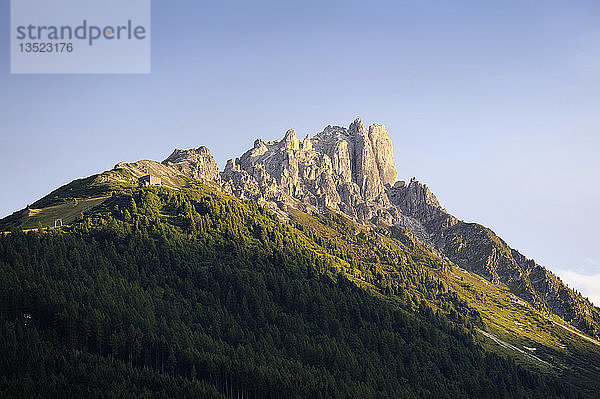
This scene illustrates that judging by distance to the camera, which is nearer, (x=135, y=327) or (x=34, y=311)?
(x=34, y=311)

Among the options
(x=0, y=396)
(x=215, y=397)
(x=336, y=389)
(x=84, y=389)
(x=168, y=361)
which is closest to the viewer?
(x=0, y=396)

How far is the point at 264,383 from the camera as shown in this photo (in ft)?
581

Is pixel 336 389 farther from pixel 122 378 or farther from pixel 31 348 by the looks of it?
pixel 31 348

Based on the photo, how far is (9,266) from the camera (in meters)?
183

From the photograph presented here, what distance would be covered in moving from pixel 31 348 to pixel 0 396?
72.0ft

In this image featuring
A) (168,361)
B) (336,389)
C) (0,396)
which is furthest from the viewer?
(336,389)

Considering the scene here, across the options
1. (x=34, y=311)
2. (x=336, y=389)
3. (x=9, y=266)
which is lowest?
(x=336, y=389)

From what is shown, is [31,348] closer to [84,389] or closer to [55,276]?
[84,389]

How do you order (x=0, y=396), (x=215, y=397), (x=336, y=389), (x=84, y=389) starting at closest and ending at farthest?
1. (x=0, y=396)
2. (x=84, y=389)
3. (x=215, y=397)
4. (x=336, y=389)

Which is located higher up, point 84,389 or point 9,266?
point 9,266

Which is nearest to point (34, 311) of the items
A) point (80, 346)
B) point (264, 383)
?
point (80, 346)

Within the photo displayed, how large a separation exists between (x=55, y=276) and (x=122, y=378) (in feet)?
208

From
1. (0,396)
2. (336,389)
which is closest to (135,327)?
(0,396)

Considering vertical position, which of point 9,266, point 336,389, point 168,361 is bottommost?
point 336,389
